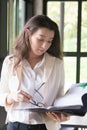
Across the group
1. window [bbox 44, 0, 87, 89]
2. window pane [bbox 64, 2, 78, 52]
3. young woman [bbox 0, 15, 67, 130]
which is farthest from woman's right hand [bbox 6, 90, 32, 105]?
window pane [bbox 64, 2, 78, 52]

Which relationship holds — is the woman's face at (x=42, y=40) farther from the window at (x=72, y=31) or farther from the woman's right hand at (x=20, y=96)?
the window at (x=72, y=31)

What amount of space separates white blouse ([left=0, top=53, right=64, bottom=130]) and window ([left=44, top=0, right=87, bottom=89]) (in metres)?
3.31

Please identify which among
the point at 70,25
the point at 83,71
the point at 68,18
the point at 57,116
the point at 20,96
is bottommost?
the point at 83,71

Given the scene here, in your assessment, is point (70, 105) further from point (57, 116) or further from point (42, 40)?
point (42, 40)

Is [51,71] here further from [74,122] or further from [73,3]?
[73,3]

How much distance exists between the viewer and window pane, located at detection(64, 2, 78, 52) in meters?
4.82

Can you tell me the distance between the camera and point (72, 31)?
4.88 m

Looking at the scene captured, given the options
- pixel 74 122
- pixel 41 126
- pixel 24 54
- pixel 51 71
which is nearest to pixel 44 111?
pixel 41 126

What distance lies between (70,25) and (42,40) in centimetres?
351

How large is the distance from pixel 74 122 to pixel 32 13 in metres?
2.73

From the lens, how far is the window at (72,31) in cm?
481

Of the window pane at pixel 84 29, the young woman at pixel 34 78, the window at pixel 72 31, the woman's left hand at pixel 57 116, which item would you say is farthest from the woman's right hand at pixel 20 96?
the window pane at pixel 84 29

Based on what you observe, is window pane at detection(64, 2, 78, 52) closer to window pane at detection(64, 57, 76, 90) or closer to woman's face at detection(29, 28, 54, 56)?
window pane at detection(64, 57, 76, 90)

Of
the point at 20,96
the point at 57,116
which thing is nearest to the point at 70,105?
the point at 57,116
